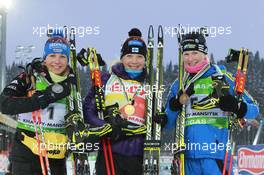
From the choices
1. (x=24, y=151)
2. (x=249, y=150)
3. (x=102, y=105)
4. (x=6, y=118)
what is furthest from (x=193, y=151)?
(x=6, y=118)

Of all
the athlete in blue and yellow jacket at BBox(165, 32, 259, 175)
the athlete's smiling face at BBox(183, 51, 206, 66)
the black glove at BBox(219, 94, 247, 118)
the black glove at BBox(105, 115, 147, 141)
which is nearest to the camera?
the black glove at BBox(219, 94, 247, 118)

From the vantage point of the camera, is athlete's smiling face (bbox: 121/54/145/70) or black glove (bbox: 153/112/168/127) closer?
black glove (bbox: 153/112/168/127)

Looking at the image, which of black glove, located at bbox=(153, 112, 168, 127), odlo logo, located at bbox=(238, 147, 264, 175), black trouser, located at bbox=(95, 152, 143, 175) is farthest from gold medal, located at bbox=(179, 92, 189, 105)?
odlo logo, located at bbox=(238, 147, 264, 175)

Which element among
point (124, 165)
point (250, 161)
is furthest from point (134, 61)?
point (250, 161)

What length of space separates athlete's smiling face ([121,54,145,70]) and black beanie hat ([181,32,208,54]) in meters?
0.49

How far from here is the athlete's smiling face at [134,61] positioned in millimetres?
5078

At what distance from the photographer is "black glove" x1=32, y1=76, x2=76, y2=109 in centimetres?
460

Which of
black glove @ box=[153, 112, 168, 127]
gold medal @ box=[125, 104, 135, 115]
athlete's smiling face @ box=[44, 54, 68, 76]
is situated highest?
athlete's smiling face @ box=[44, 54, 68, 76]

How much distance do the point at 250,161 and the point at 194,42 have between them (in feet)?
10.3

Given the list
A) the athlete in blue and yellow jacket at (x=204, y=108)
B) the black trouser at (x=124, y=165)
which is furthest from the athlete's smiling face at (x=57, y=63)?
the athlete in blue and yellow jacket at (x=204, y=108)

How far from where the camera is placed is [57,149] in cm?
484

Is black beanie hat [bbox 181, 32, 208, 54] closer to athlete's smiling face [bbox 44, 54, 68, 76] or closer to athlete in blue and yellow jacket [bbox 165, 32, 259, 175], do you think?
athlete in blue and yellow jacket [bbox 165, 32, 259, 175]

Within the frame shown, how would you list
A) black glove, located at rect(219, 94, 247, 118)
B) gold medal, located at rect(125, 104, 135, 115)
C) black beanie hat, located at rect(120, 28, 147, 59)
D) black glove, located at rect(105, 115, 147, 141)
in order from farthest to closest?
1. black beanie hat, located at rect(120, 28, 147, 59)
2. gold medal, located at rect(125, 104, 135, 115)
3. black glove, located at rect(105, 115, 147, 141)
4. black glove, located at rect(219, 94, 247, 118)

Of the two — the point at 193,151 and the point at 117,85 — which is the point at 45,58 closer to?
the point at 117,85
